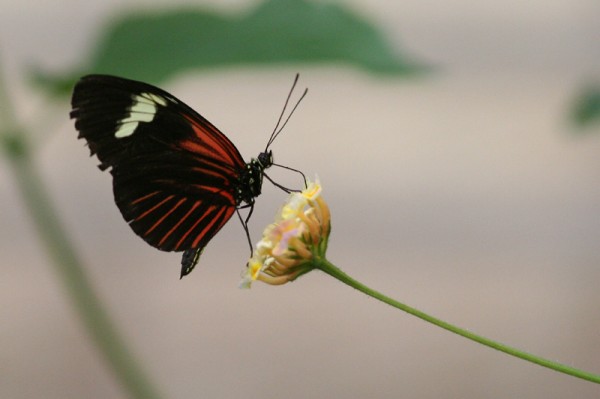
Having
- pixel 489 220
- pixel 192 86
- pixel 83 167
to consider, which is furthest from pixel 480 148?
pixel 83 167

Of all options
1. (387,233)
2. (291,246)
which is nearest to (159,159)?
(291,246)

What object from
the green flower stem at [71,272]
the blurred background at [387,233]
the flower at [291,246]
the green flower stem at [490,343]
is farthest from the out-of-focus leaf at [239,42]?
the blurred background at [387,233]

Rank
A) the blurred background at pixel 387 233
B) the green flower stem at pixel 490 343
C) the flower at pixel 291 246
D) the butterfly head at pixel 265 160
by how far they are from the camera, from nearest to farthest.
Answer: the green flower stem at pixel 490 343
the flower at pixel 291 246
the butterfly head at pixel 265 160
the blurred background at pixel 387 233

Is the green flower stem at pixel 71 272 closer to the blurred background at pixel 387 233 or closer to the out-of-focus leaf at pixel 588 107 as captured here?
the out-of-focus leaf at pixel 588 107

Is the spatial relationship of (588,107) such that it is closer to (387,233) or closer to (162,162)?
(162,162)

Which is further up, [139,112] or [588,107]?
[588,107]
